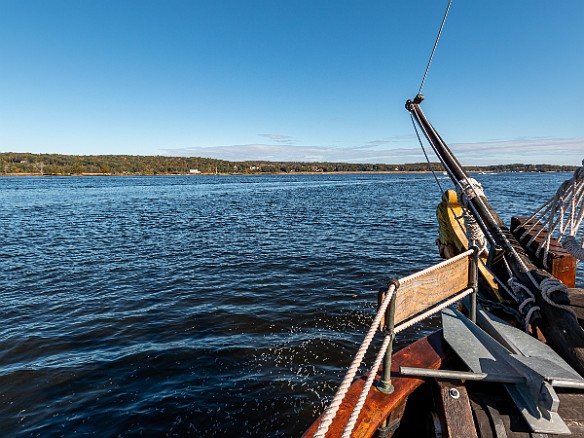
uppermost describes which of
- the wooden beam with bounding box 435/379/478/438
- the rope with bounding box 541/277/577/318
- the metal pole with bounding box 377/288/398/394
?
the rope with bounding box 541/277/577/318

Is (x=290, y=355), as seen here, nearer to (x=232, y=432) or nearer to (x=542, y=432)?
(x=232, y=432)

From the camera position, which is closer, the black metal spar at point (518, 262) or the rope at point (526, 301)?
the black metal spar at point (518, 262)

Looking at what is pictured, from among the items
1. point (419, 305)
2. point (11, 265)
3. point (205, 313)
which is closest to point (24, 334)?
point (205, 313)

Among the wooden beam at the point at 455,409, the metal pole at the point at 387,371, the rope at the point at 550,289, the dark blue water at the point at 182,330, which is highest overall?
the rope at the point at 550,289

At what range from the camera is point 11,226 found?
917 inches

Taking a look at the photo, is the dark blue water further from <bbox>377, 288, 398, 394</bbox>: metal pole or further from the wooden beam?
the wooden beam

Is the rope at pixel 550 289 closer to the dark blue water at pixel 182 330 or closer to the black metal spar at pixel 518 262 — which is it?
the black metal spar at pixel 518 262

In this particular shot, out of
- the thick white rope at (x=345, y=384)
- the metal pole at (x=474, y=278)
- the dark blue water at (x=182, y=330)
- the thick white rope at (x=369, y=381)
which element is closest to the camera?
the thick white rope at (x=345, y=384)

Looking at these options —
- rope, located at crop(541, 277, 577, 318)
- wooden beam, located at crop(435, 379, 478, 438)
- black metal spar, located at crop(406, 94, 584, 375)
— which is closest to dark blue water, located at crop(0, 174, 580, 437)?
wooden beam, located at crop(435, 379, 478, 438)

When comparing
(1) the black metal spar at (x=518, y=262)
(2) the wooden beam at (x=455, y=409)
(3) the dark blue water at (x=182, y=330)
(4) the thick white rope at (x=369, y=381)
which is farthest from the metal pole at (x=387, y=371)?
(3) the dark blue water at (x=182, y=330)

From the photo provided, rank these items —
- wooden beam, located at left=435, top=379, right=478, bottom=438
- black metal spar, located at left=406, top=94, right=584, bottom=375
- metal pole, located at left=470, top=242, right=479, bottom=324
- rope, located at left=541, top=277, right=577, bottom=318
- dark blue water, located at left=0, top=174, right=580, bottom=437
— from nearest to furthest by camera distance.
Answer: wooden beam, located at left=435, top=379, right=478, bottom=438 → black metal spar, located at left=406, top=94, right=584, bottom=375 → rope, located at left=541, top=277, right=577, bottom=318 → metal pole, located at left=470, top=242, right=479, bottom=324 → dark blue water, located at left=0, top=174, right=580, bottom=437

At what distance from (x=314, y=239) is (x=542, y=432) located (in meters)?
15.8

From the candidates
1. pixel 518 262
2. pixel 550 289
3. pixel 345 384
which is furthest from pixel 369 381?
pixel 518 262

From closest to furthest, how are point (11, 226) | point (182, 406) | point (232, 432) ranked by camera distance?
point (232, 432) < point (182, 406) < point (11, 226)
